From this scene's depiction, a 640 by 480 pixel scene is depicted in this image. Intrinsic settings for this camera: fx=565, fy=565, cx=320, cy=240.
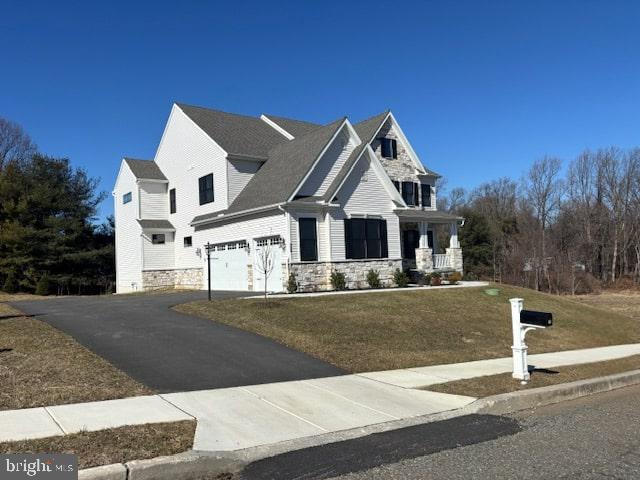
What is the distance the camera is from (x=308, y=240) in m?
23.7

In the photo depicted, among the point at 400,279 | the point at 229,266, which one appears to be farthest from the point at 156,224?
the point at 400,279

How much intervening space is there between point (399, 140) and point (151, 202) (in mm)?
15430

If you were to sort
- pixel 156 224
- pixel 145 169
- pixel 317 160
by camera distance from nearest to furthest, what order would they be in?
pixel 317 160 < pixel 156 224 < pixel 145 169

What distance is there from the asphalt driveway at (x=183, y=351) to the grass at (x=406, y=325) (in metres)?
0.76

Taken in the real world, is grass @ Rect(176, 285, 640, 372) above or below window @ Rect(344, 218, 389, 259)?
below

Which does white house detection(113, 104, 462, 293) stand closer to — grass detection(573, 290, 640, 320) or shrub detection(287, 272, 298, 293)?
shrub detection(287, 272, 298, 293)

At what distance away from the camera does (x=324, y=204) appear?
23.7 meters

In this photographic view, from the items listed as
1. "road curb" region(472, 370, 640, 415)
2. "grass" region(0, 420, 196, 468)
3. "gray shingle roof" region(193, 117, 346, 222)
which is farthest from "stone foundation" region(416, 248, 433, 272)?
"grass" region(0, 420, 196, 468)

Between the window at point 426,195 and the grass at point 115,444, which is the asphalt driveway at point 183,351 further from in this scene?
the window at point 426,195

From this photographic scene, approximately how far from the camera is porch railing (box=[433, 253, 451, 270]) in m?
29.6

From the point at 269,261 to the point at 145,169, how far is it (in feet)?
50.0

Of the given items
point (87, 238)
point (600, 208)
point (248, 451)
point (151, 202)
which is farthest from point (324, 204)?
point (600, 208)

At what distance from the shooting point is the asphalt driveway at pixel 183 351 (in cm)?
952

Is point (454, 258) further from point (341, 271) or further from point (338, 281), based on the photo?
point (338, 281)
